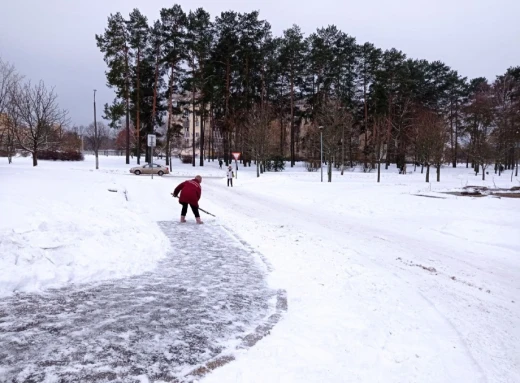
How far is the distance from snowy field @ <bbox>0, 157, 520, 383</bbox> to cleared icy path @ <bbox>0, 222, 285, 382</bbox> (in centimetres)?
31

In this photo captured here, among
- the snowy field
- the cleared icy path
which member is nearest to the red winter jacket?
the snowy field

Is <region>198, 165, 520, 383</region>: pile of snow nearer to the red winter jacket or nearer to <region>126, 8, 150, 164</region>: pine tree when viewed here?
the red winter jacket

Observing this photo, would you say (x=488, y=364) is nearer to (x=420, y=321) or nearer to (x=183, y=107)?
(x=420, y=321)

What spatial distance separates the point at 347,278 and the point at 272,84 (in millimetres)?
47942

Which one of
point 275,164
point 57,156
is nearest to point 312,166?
point 275,164

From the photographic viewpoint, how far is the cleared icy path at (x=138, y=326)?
9.91ft

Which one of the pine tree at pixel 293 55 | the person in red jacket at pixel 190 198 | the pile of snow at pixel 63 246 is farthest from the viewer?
the pine tree at pixel 293 55

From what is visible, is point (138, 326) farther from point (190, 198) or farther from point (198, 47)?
point (198, 47)

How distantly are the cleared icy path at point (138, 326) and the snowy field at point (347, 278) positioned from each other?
31 cm

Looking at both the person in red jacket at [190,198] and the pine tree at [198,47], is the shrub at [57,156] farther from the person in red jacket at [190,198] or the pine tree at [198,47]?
the person in red jacket at [190,198]

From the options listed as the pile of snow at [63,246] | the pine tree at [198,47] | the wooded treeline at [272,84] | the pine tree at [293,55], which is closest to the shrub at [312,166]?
the wooded treeline at [272,84]

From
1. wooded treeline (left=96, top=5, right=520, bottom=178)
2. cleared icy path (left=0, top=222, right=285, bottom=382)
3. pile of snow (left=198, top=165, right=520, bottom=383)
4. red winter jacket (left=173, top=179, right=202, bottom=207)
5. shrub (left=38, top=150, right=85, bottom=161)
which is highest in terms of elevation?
wooded treeline (left=96, top=5, right=520, bottom=178)

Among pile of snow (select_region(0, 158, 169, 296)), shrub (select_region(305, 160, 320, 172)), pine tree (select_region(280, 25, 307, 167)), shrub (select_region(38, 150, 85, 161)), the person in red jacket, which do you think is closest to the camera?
pile of snow (select_region(0, 158, 169, 296))

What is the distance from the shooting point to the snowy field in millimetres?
3309
